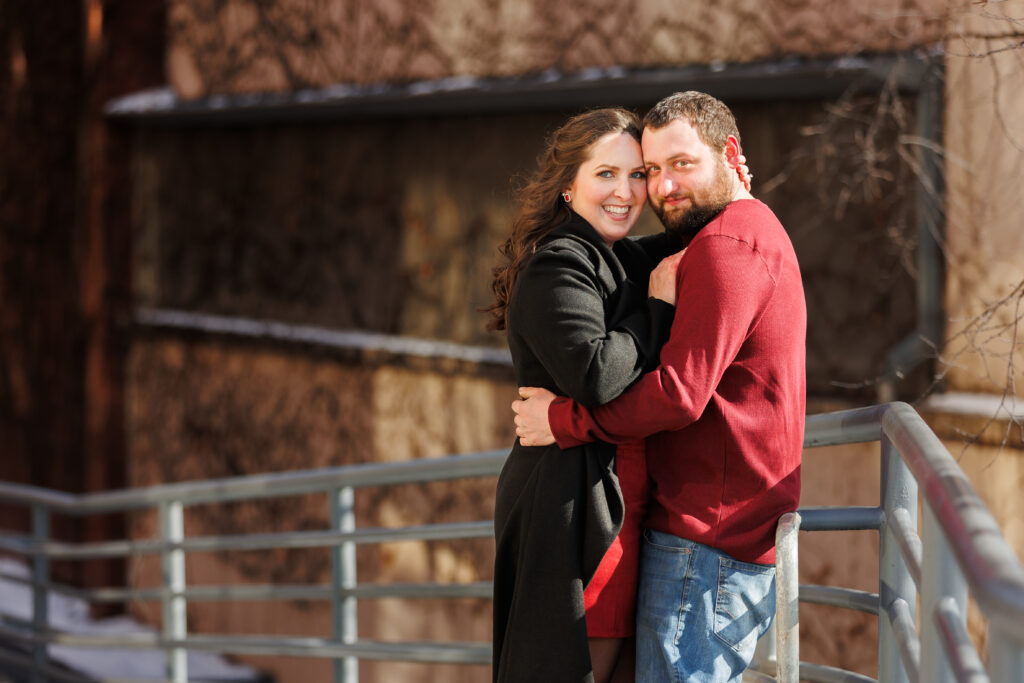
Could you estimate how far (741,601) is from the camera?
91.0 inches

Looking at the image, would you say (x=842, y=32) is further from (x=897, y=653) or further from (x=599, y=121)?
(x=897, y=653)

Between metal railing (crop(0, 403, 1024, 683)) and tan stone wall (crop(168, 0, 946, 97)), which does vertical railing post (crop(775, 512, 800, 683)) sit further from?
tan stone wall (crop(168, 0, 946, 97))

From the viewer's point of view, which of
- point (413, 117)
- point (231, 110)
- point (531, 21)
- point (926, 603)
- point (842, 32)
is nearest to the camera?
point (926, 603)

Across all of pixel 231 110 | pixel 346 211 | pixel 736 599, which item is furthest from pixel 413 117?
pixel 736 599

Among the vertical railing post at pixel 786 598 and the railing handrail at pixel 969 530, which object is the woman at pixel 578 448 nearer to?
the vertical railing post at pixel 786 598

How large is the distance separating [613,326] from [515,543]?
1.53 feet

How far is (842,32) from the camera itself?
5.07 m

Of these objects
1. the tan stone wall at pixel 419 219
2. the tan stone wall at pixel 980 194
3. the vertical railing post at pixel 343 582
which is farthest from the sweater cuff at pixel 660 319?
the tan stone wall at pixel 980 194

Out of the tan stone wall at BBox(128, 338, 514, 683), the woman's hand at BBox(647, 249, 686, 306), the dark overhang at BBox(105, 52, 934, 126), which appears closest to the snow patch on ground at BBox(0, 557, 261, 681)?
the tan stone wall at BBox(128, 338, 514, 683)

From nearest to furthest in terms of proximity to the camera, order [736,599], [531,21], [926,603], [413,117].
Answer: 1. [926,603]
2. [736,599]
3. [531,21]
4. [413,117]

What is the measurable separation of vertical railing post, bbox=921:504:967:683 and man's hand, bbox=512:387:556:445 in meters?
0.76

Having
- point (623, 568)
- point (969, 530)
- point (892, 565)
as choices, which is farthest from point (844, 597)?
point (969, 530)

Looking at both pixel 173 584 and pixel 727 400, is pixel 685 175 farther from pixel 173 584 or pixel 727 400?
pixel 173 584

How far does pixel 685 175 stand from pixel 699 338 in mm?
357
